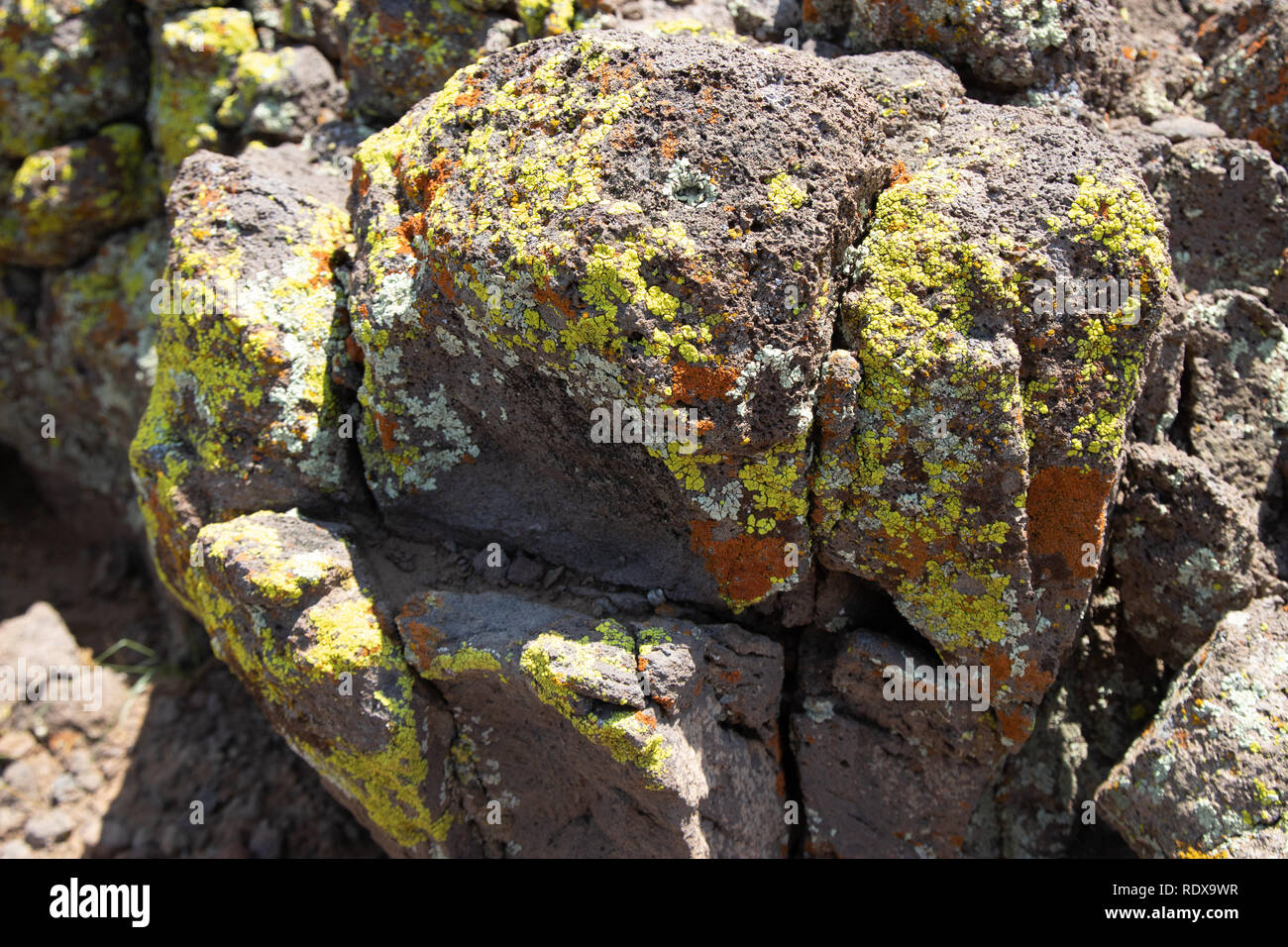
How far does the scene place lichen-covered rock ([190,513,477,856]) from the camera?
12.3ft

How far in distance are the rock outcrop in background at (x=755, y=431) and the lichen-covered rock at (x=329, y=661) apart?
0.02 m

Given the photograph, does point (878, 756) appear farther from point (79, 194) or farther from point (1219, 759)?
point (79, 194)

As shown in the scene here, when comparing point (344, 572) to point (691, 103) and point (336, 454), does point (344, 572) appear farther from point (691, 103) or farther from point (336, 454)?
point (691, 103)

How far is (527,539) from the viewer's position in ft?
13.0

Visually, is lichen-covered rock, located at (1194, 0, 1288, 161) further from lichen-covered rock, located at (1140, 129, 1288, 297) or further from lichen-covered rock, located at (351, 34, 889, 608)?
lichen-covered rock, located at (351, 34, 889, 608)

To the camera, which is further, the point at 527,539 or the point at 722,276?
the point at 527,539

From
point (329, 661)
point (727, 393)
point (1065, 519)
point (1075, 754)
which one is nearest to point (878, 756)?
point (1075, 754)

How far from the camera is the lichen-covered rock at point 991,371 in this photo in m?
3.31

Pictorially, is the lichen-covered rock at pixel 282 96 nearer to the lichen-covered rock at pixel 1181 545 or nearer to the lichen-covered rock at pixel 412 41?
the lichen-covered rock at pixel 412 41

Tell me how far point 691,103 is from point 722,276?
68cm

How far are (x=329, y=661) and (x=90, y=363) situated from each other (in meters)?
3.80

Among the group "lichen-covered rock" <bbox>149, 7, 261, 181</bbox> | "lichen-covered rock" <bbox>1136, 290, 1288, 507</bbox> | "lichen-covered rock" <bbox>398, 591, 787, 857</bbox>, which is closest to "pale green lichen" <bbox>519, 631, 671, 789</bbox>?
"lichen-covered rock" <bbox>398, 591, 787, 857</bbox>
